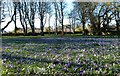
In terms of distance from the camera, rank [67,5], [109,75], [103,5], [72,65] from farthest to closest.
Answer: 1. [103,5]
2. [67,5]
3. [72,65]
4. [109,75]

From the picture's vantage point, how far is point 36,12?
5465 mm

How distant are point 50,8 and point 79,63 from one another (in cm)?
310

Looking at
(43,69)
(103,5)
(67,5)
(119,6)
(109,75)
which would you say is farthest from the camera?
Answer: (119,6)

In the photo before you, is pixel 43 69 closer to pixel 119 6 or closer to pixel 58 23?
pixel 58 23

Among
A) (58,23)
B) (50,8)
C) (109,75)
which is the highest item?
(50,8)

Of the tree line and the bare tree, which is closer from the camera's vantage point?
the bare tree

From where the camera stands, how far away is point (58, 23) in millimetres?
5352

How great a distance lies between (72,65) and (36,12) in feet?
10.3

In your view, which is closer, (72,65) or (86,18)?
(72,65)

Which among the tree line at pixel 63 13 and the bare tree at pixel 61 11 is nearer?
the bare tree at pixel 61 11

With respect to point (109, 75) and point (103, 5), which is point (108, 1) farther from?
point (109, 75)

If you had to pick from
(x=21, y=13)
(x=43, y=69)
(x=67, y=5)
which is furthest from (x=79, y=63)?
(x=21, y=13)

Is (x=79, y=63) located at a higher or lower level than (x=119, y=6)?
lower

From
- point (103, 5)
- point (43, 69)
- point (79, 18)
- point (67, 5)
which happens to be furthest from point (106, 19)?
point (43, 69)
